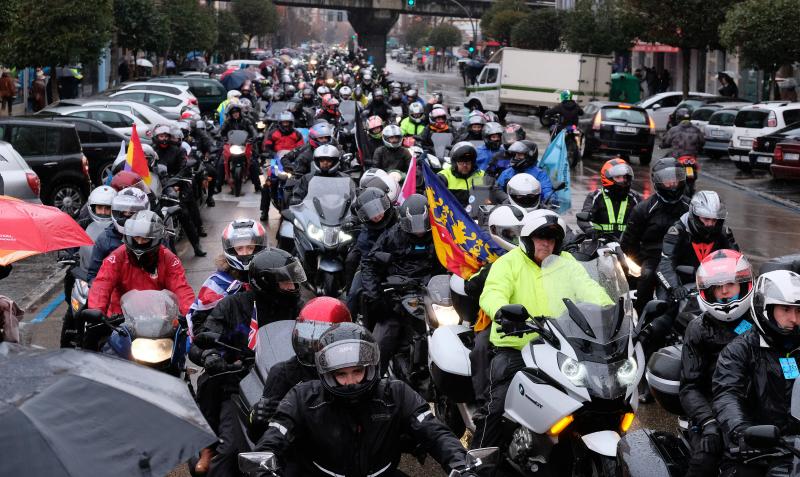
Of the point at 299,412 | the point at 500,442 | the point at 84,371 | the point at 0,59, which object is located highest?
the point at 0,59

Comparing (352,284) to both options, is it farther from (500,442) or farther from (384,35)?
(384,35)

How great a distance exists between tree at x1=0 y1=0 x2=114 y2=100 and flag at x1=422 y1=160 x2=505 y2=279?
22948 mm

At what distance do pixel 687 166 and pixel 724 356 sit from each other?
25.9ft

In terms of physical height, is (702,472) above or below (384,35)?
below

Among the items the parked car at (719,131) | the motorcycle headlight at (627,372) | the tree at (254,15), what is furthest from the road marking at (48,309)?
the tree at (254,15)

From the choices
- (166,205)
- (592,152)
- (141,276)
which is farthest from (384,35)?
(141,276)

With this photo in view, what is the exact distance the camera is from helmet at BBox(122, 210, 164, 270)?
820 centimetres

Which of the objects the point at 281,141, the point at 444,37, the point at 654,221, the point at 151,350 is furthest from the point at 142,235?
the point at 444,37

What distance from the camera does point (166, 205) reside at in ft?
48.1

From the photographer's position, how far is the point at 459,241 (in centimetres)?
857

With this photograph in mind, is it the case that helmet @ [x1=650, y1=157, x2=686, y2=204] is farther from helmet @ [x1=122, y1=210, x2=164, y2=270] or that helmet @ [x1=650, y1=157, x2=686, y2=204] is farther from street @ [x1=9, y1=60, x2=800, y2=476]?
helmet @ [x1=122, y1=210, x2=164, y2=270]

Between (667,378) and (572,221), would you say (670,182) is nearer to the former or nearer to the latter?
(667,378)

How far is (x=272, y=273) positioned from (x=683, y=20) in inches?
1344

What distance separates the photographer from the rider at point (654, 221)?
10398 mm
